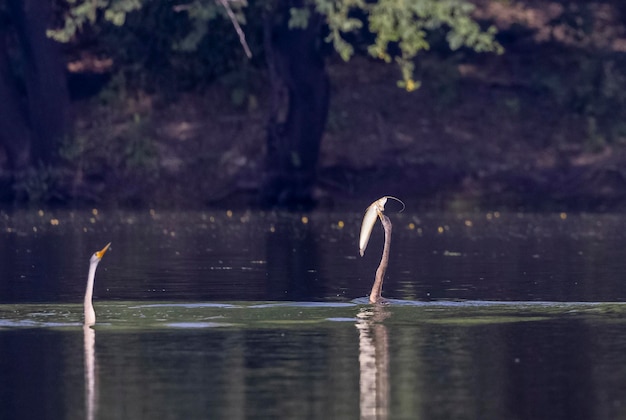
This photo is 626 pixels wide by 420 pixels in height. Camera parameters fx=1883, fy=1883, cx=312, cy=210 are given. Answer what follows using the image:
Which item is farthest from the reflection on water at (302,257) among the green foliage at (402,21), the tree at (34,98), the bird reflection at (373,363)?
the tree at (34,98)

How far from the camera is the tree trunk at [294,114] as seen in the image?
4722 centimetres

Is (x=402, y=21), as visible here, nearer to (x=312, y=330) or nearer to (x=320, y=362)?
(x=312, y=330)

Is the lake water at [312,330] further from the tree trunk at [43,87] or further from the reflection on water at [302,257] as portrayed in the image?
the tree trunk at [43,87]

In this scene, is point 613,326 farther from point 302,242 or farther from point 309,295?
point 302,242

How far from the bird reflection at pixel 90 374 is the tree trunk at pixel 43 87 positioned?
31.0 meters

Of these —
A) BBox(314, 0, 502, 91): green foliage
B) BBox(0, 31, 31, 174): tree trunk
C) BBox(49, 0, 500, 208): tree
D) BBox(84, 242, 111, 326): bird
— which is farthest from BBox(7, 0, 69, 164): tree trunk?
BBox(84, 242, 111, 326): bird

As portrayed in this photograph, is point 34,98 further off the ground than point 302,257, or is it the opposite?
point 34,98

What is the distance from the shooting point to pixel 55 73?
50594 mm

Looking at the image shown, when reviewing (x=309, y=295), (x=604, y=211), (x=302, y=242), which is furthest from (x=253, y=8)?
(x=309, y=295)

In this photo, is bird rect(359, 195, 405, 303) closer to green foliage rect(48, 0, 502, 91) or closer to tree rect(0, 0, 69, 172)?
green foliage rect(48, 0, 502, 91)

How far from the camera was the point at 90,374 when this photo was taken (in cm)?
1552

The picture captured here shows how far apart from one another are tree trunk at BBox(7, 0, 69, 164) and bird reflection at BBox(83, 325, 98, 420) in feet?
102

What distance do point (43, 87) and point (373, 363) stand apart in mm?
35440

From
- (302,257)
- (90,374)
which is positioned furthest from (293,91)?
(90,374)
